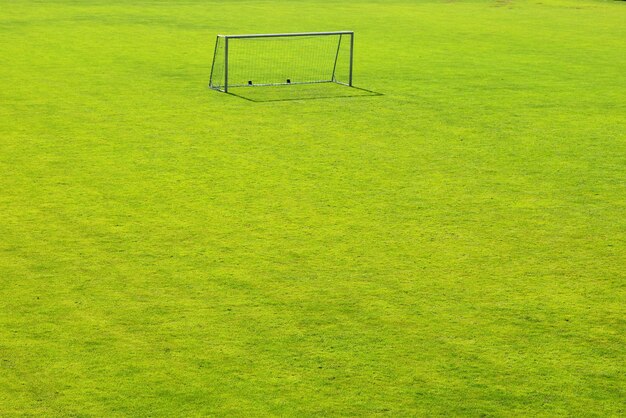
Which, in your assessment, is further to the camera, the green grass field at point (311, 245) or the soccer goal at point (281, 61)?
the soccer goal at point (281, 61)

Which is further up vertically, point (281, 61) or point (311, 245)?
point (281, 61)

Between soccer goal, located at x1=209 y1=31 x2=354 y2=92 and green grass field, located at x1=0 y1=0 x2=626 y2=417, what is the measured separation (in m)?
0.75

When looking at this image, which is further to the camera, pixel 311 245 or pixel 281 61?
pixel 281 61

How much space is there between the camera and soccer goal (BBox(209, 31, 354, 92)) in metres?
23.5

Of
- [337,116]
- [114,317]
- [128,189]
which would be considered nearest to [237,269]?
[114,317]

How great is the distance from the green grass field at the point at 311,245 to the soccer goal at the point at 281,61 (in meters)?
0.75

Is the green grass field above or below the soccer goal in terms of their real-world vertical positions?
below

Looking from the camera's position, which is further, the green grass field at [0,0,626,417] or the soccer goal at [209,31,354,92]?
the soccer goal at [209,31,354,92]

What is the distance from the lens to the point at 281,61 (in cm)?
2714

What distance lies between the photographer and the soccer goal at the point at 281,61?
2347 cm

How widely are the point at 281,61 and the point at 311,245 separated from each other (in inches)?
602

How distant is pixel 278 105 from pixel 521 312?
36.9 ft

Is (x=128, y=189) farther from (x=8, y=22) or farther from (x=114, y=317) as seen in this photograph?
(x=8, y=22)

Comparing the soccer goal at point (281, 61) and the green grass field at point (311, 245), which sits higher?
the soccer goal at point (281, 61)
